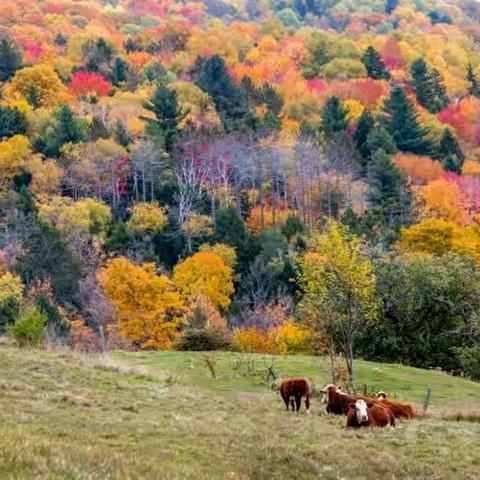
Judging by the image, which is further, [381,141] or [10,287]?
[381,141]

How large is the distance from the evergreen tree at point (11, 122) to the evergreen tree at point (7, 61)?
88.5 ft

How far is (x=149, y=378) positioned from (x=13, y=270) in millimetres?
57631

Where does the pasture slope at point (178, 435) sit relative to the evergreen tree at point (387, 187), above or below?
above

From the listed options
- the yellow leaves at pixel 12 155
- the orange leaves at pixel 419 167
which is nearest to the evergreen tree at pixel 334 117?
the orange leaves at pixel 419 167

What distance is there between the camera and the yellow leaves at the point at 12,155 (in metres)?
102

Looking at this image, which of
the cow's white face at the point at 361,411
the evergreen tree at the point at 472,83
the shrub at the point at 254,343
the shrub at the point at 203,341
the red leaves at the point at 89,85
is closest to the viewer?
the cow's white face at the point at 361,411

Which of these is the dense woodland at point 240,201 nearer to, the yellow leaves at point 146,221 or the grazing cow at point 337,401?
the yellow leaves at point 146,221

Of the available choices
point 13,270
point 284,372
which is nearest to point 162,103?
point 13,270

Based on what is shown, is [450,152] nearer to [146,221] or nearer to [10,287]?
[146,221]

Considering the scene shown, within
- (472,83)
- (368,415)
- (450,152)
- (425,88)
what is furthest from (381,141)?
(368,415)

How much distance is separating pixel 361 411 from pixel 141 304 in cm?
4890

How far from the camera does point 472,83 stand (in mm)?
163250

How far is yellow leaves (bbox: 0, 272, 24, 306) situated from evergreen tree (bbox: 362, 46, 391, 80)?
105948 millimetres

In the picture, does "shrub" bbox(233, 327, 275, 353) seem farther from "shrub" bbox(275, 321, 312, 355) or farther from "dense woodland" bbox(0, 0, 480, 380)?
"shrub" bbox(275, 321, 312, 355)
